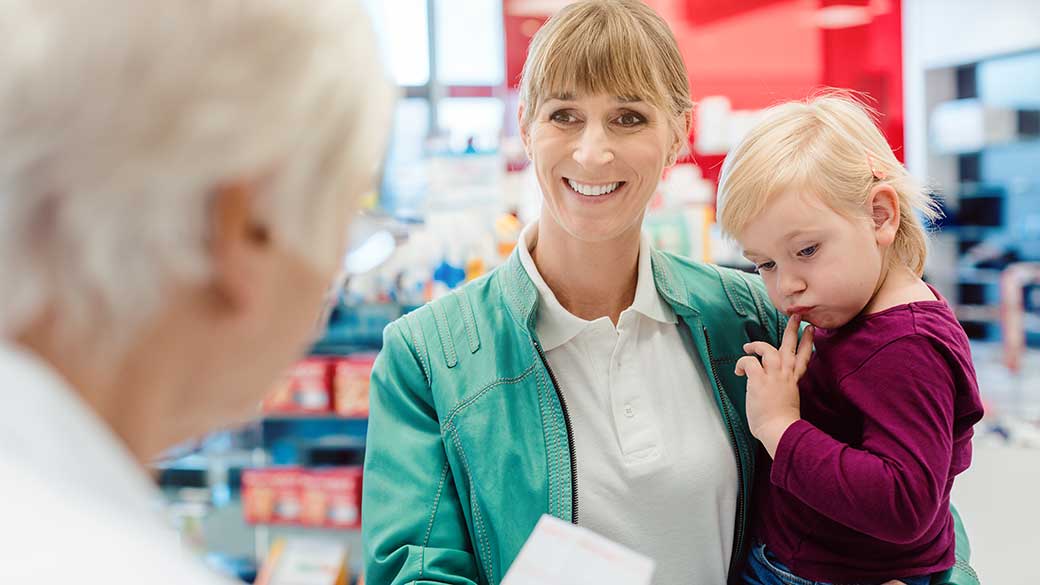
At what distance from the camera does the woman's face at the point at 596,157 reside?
5.90 ft

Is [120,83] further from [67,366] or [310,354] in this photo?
[310,354]

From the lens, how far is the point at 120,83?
636mm

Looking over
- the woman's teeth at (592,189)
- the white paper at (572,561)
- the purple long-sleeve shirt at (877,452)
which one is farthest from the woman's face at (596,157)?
the white paper at (572,561)

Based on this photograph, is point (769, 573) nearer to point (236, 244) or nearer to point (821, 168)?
point (821, 168)

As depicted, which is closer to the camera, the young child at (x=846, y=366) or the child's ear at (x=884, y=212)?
the young child at (x=846, y=366)

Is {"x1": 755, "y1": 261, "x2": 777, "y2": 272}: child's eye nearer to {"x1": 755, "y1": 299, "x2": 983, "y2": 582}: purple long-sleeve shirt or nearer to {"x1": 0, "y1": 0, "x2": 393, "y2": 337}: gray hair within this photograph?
{"x1": 755, "y1": 299, "x2": 983, "y2": 582}: purple long-sleeve shirt

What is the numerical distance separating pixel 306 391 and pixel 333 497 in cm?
50

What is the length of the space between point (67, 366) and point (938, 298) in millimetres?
1540

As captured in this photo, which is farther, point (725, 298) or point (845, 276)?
point (725, 298)

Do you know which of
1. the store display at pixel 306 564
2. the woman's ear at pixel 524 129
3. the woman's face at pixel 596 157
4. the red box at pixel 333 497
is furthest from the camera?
the red box at pixel 333 497

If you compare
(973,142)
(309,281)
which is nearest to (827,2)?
(973,142)

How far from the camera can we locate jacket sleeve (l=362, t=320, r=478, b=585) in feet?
5.59

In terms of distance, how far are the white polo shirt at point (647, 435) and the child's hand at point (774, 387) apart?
0.41 feet

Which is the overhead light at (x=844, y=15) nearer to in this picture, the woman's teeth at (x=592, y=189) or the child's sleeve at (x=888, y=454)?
the woman's teeth at (x=592, y=189)
